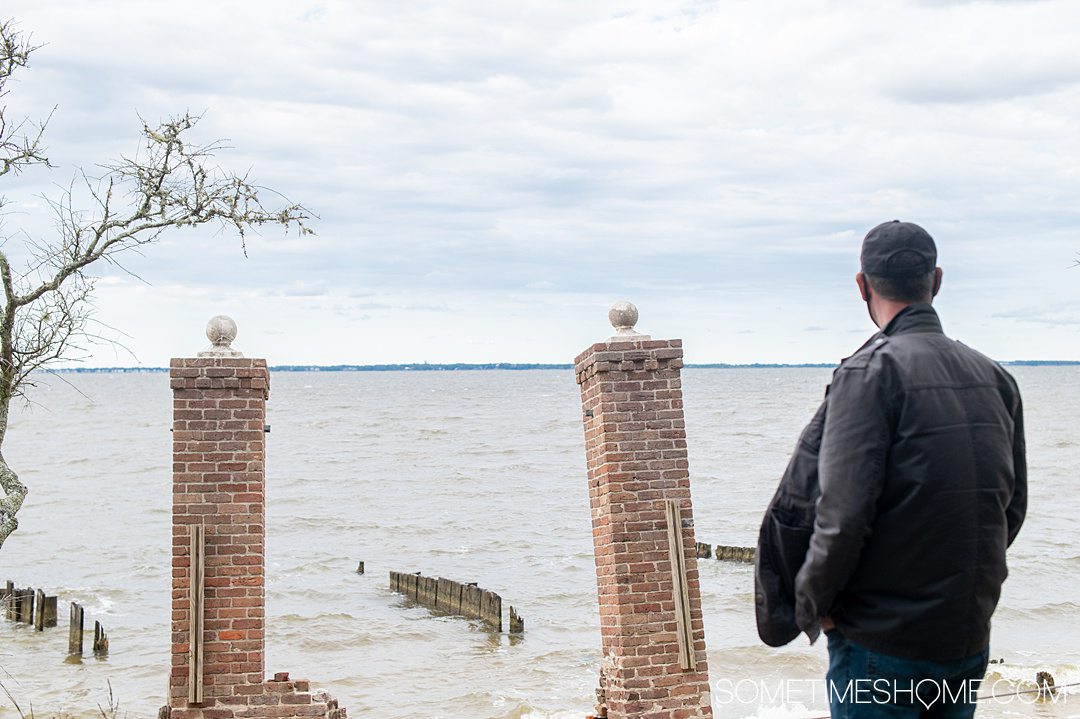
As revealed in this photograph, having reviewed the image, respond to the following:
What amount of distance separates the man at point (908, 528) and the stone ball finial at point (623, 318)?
4.28 meters

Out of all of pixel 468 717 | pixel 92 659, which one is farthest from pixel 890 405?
pixel 92 659

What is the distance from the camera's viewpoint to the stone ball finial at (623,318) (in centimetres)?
707

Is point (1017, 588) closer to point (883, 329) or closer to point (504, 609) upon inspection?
point (504, 609)

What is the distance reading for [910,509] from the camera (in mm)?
Answer: 2635

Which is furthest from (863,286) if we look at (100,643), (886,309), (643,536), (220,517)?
(100,643)

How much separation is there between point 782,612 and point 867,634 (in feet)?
0.78

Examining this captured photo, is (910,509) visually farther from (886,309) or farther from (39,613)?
(39,613)

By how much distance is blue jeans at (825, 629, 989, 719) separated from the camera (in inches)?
106

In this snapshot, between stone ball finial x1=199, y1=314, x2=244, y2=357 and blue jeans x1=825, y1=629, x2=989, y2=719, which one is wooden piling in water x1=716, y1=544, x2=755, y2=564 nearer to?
stone ball finial x1=199, y1=314, x2=244, y2=357

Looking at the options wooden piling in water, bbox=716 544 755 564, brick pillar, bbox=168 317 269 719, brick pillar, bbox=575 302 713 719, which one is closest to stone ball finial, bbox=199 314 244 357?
brick pillar, bbox=168 317 269 719

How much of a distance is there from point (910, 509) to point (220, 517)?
4944 mm

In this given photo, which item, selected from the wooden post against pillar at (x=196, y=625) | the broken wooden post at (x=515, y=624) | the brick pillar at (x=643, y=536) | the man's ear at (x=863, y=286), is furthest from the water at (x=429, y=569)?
the man's ear at (x=863, y=286)

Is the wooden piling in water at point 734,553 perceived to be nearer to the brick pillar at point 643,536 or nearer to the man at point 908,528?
the brick pillar at point 643,536

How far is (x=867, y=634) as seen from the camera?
271 cm
